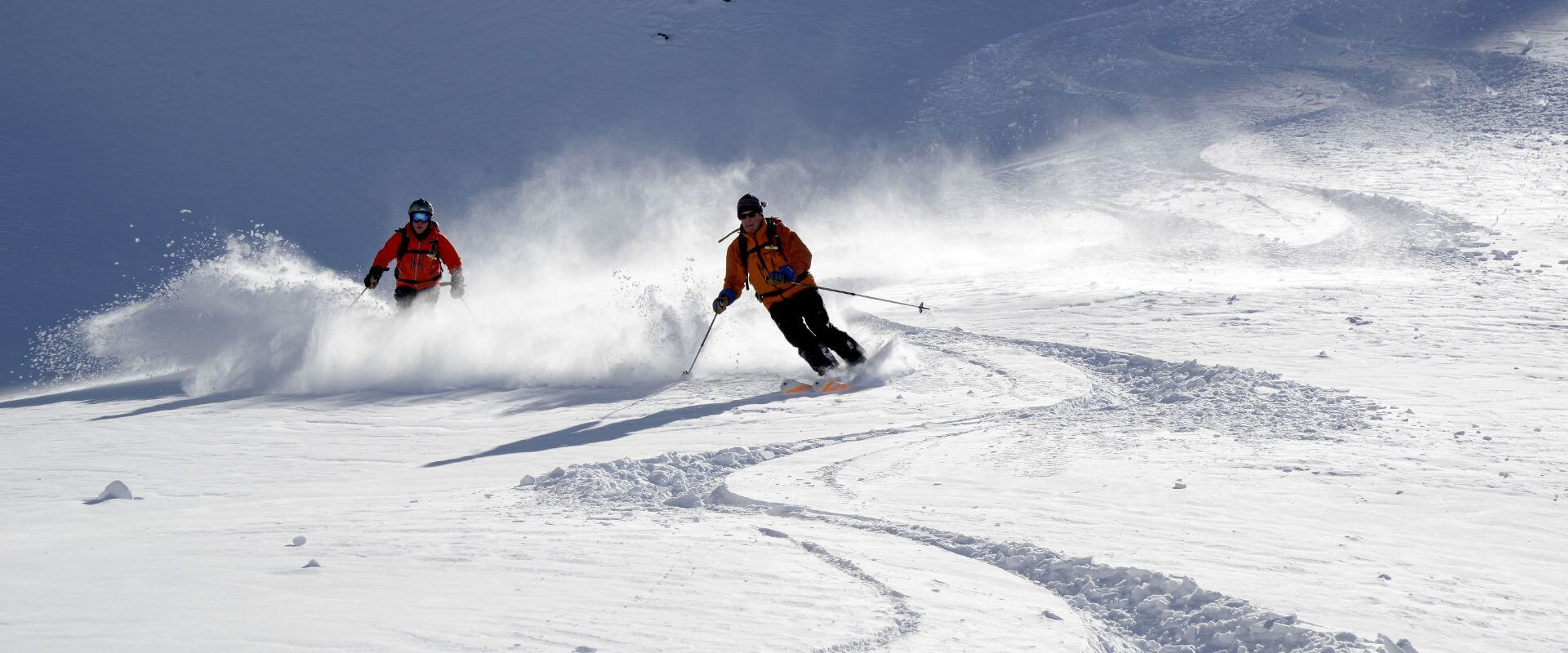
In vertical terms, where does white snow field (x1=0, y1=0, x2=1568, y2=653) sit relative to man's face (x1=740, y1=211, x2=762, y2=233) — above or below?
below

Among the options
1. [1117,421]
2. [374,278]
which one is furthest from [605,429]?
[374,278]

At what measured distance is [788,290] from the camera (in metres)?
9.24

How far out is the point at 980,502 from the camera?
17.4 ft

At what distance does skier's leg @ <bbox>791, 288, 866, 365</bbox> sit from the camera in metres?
9.28

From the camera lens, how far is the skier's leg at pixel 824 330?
928 centimetres

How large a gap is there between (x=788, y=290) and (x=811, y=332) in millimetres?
406

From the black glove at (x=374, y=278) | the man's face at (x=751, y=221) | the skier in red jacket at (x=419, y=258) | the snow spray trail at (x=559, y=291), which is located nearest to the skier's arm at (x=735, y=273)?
the man's face at (x=751, y=221)

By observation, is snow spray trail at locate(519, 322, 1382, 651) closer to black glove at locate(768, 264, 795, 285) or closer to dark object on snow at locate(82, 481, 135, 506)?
black glove at locate(768, 264, 795, 285)

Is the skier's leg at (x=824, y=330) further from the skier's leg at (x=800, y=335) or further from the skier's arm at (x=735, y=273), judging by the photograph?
the skier's arm at (x=735, y=273)

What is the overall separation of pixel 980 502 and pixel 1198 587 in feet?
4.69

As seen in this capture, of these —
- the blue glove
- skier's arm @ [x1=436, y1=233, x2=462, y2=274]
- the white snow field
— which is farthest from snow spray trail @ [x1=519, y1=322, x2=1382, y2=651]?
skier's arm @ [x1=436, y1=233, x2=462, y2=274]

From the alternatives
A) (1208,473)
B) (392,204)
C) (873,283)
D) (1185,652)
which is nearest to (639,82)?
(392,204)

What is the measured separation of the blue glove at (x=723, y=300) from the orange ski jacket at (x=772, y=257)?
0.39ft

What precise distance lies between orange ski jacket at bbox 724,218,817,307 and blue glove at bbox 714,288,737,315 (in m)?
0.12
